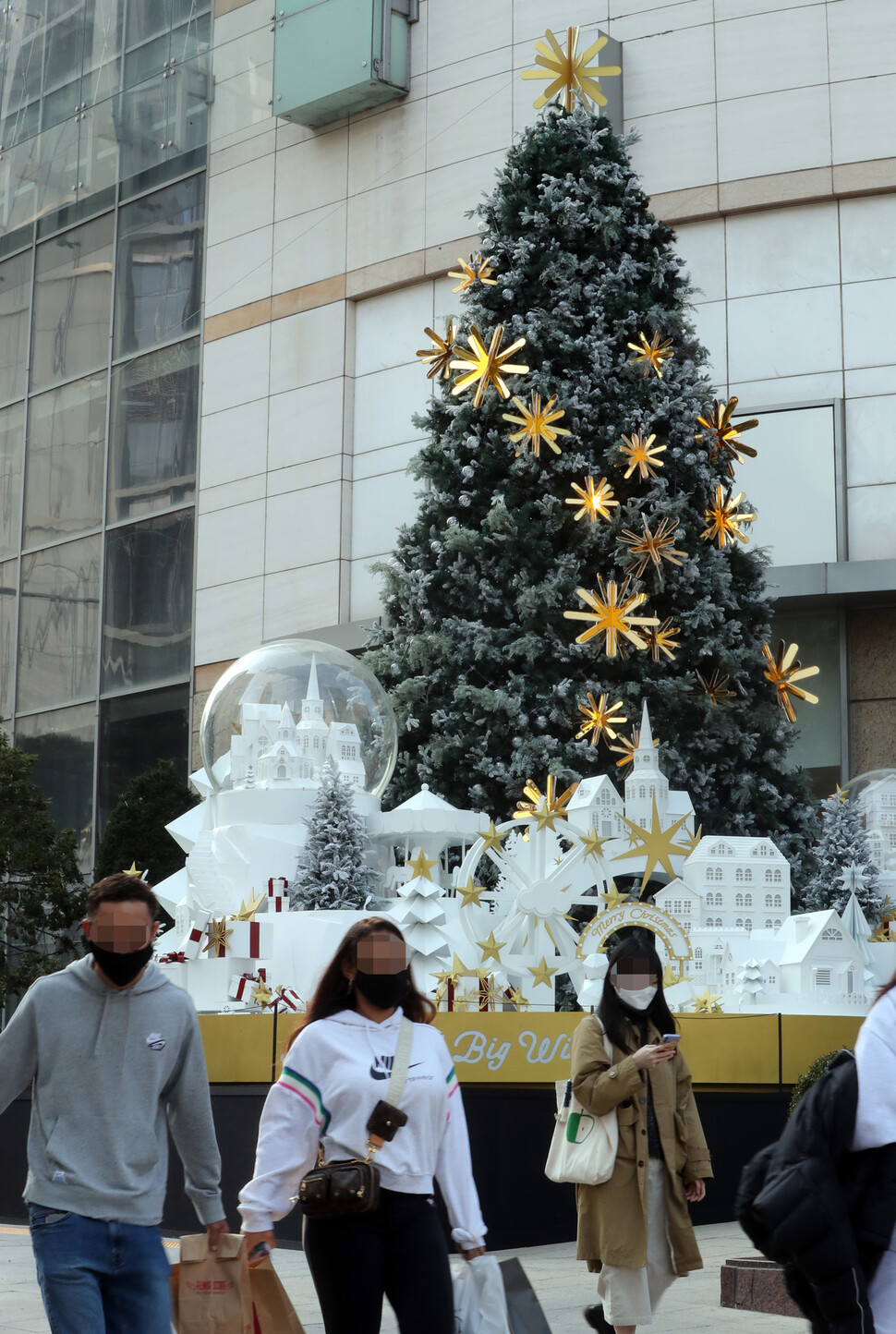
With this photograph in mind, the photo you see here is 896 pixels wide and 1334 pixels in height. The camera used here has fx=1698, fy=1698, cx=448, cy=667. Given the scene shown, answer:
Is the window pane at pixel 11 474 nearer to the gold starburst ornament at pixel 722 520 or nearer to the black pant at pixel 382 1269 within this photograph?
the gold starburst ornament at pixel 722 520

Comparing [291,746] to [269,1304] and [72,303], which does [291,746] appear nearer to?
[269,1304]

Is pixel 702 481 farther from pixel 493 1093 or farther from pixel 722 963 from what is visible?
pixel 493 1093

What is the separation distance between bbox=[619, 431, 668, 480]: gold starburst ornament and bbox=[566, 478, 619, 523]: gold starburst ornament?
251 mm

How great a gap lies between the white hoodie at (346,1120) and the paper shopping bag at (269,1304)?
5.1 inches

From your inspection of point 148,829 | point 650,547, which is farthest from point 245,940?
point 148,829

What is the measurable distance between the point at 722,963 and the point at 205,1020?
11.7 feet

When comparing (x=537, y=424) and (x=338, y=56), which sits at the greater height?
(x=338, y=56)

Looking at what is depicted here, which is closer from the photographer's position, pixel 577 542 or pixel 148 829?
pixel 577 542

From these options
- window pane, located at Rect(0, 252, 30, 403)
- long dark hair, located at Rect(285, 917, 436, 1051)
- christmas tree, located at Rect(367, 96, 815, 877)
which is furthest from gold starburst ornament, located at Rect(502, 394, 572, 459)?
window pane, located at Rect(0, 252, 30, 403)

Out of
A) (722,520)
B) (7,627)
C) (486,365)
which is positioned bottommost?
(722,520)

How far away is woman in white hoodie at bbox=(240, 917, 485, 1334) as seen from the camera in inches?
178

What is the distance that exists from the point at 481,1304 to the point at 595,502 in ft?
37.3

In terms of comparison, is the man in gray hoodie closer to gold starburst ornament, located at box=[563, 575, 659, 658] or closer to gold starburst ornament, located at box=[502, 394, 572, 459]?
gold starburst ornament, located at box=[563, 575, 659, 658]

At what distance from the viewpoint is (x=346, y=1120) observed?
4625mm
